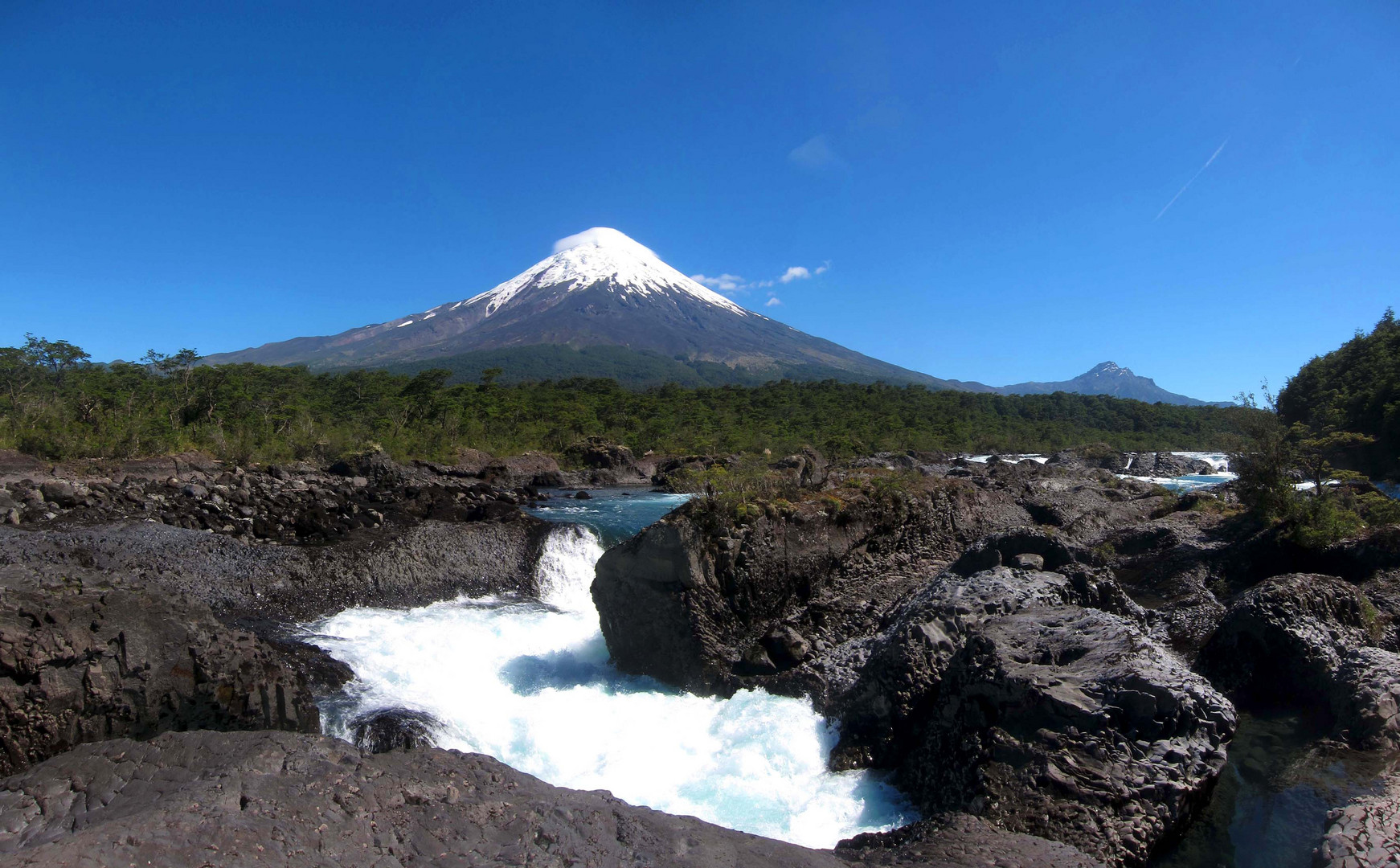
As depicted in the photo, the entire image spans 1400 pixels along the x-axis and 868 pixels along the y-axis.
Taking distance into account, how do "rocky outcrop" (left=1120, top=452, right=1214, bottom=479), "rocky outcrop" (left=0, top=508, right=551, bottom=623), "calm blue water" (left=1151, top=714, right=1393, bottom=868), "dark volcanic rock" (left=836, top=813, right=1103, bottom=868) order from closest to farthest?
"dark volcanic rock" (left=836, top=813, right=1103, bottom=868), "calm blue water" (left=1151, top=714, right=1393, bottom=868), "rocky outcrop" (left=0, top=508, right=551, bottom=623), "rocky outcrop" (left=1120, top=452, right=1214, bottom=479)

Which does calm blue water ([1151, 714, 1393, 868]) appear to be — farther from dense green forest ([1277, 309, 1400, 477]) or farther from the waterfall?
dense green forest ([1277, 309, 1400, 477])

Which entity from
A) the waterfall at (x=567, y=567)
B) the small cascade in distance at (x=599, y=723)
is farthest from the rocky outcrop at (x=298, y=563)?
the small cascade in distance at (x=599, y=723)

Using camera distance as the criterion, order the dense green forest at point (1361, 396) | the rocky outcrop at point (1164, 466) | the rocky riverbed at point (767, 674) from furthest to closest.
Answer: the rocky outcrop at point (1164, 466) < the dense green forest at point (1361, 396) < the rocky riverbed at point (767, 674)

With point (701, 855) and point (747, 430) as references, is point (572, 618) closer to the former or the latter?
point (701, 855)

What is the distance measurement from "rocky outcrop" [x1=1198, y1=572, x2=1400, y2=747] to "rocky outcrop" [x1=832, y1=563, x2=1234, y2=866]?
5.78 ft

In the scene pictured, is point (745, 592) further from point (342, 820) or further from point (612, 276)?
point (612, 276)

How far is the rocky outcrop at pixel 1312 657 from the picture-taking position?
5.44 metres

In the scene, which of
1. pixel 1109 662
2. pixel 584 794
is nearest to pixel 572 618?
pixel 584 794

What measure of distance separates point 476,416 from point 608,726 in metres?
36.0

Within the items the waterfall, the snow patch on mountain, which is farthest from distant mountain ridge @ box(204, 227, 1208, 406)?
the waterfall

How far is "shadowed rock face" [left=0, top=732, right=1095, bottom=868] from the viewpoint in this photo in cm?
278

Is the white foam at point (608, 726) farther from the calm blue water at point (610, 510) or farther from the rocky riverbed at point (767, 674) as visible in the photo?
the calm blue water at point (610, 510)

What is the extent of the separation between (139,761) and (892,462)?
39929 millimetres

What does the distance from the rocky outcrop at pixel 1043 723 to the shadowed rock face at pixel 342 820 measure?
0.50 m
